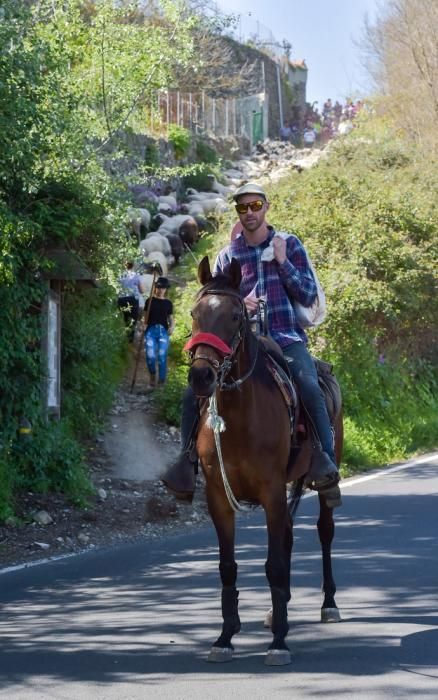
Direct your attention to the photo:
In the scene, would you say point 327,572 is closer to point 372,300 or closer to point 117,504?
point 117,504

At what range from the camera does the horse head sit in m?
6.80

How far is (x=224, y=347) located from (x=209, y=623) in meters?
2.40

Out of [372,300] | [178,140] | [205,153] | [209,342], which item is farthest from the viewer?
[205,153]

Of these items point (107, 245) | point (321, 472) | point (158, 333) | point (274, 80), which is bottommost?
point (321, 472)

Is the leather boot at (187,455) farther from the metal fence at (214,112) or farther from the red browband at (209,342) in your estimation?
the metal fence at (214,112)

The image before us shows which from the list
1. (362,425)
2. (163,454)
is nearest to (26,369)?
(163,454)

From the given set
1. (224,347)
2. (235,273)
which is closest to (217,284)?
(235,273)

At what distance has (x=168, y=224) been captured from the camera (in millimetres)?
35000

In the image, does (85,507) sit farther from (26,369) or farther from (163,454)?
(163,454)

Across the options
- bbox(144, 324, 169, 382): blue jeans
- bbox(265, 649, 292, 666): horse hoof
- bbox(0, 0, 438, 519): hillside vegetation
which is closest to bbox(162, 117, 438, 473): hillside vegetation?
bbox(0, 0, 438, 519): hillside vegetation

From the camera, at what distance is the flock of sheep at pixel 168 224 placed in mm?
31797

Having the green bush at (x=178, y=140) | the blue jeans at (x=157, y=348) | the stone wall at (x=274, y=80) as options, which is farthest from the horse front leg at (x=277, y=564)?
the stone wall at (x=274, y=80)

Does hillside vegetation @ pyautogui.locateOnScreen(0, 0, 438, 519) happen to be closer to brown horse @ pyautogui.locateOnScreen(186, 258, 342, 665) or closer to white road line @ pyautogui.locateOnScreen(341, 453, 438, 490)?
white road line @ pyautogui.locateOnScreen(341, 453, 438, 490)

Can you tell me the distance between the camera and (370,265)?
76.3 feet
